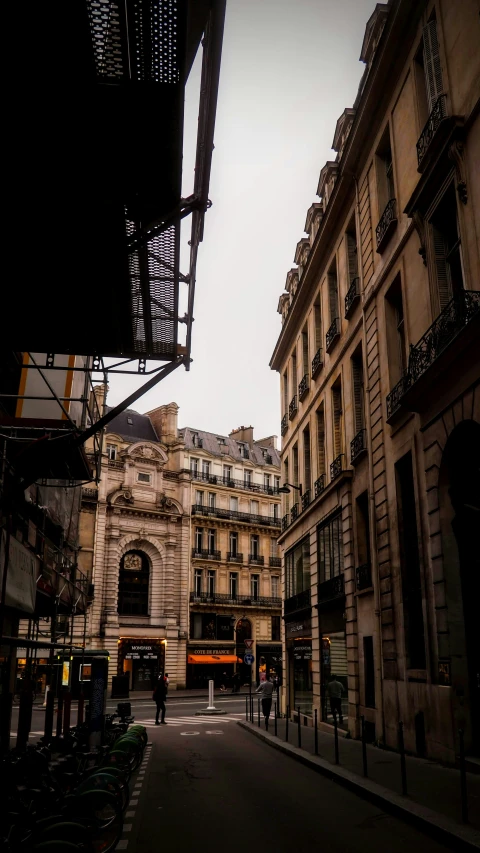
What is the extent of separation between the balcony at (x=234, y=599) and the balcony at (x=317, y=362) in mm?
35201

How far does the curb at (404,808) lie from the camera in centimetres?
752

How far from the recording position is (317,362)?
25.4 metres

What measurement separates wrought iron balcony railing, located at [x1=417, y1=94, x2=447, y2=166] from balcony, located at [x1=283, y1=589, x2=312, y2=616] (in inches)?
619

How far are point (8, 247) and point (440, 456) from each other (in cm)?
987

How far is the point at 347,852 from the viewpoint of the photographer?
737cm

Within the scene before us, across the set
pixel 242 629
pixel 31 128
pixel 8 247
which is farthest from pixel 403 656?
pixel 242 629

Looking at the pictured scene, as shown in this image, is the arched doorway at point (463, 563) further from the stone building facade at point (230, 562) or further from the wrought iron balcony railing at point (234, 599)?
the wrought iron balcony railing at point (234, 599)

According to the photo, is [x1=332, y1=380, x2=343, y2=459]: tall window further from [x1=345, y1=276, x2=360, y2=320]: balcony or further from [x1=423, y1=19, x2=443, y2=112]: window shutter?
[x1=423, y1=19, x2=443, y2=112]: window shutter

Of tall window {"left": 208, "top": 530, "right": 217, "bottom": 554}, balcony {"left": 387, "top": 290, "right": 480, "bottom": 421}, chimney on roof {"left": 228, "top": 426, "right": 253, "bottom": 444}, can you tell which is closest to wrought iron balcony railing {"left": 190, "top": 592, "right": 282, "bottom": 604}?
tall window {"left": 208, "top": 530, "right": 217, "bottom": 554}

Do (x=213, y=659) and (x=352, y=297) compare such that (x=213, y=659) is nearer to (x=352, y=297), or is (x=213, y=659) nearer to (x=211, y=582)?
(x=211, y=582)

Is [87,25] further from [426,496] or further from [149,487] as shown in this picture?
[149,487]

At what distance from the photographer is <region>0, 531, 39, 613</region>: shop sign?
29.2 feet

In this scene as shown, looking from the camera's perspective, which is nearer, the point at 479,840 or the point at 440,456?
the point at 479,840

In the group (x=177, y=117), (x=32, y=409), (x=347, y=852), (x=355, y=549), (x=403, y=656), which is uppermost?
(x=32, y=409)
